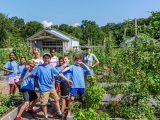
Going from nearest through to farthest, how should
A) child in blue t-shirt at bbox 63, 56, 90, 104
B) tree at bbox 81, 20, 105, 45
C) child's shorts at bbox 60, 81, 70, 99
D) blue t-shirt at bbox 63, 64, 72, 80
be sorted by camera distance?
child in blue t-shirt at bbox 63, 56, 90, 104, blue t-shirt at bbox 63, 64, 72, 80, child's shorts at bbox 60, 81, 70, 99, tree at bbox 81, 20, 105, 45

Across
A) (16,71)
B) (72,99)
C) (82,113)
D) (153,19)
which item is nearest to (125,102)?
(72,99)

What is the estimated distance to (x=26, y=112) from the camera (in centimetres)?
930

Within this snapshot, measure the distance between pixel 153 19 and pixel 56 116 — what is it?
6.19 meters

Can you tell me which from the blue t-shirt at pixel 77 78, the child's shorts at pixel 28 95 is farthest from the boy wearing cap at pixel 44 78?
the blue t-shirt at pixel 77 78

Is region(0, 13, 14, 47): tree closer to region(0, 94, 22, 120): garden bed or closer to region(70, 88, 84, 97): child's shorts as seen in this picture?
region(0, 94, 22, 120): garden bed

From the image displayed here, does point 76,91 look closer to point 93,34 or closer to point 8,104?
point 8,104

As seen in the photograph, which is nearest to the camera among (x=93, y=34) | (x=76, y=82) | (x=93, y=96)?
(x=93, y=96)

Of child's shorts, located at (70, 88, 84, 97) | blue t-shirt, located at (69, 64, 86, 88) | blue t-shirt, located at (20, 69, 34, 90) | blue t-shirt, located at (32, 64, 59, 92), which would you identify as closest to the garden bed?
blue t-shirt, located at (20, 69, 34, 90)

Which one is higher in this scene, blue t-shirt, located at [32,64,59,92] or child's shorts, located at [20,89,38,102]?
blue t-shirt, located at [32,64,59,92]

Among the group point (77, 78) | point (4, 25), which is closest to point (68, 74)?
point (77, 78)

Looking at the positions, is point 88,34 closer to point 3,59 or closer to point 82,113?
point 3,59

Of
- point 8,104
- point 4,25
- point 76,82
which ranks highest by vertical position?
point 4,25

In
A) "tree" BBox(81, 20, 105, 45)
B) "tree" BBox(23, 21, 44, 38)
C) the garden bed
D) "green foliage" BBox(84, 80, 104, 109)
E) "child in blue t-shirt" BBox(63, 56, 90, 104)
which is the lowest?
the garden bed

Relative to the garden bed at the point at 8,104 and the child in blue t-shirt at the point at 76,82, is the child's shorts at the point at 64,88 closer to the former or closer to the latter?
the child in blue t-shirt at the point at 76,82
